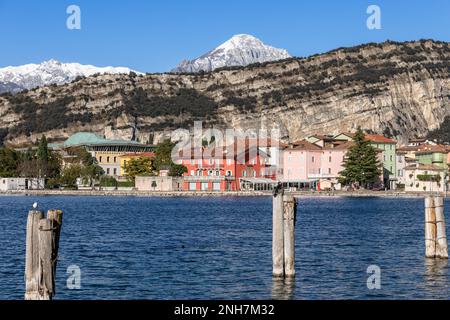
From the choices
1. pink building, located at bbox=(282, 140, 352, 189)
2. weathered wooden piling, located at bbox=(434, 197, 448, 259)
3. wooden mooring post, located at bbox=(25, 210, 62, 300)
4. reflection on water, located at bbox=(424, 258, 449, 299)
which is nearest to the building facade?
pink building, located at bbox=(282, 140, 352, 189)

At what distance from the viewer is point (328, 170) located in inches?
5945

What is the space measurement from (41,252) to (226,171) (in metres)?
123

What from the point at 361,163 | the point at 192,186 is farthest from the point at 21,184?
the point at 361,163

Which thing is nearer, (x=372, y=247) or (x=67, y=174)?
(x=372, y=247)

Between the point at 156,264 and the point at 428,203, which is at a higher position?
the point at 428,203

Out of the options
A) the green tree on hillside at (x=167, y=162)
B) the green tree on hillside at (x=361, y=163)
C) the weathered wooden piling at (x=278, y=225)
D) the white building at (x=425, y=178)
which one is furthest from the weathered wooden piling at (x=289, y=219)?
the green tree on hillside at (x=167, y=162)

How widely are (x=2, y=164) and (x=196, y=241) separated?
382ft

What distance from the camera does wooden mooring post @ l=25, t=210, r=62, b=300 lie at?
20688mm

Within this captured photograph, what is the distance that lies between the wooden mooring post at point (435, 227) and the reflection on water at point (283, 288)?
6513 millimetres

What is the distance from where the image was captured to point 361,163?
135 m

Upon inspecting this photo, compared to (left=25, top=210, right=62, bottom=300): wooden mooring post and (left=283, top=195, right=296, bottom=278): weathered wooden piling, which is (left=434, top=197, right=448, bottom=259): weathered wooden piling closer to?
(left=283, top=195, right=296, bottom=278): weathered wooden piling

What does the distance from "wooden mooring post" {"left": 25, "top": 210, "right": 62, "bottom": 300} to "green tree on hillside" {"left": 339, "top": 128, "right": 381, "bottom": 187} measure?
116 meters
